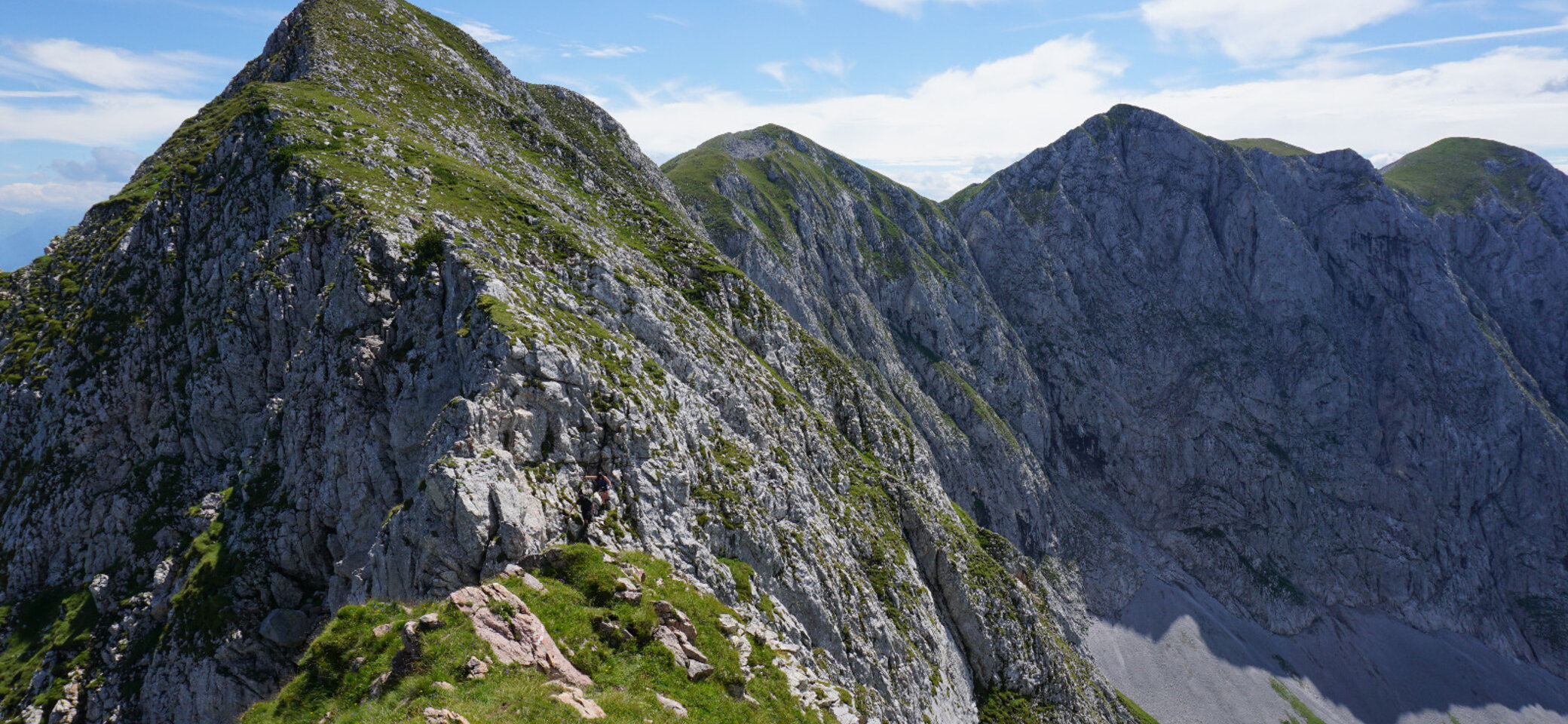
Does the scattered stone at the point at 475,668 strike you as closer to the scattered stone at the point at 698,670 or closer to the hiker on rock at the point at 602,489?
the scattered stone at the point at 698,670

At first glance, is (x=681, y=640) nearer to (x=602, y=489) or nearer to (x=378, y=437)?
(x=602, y=489)

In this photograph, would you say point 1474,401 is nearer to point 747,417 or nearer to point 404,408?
point 747,417

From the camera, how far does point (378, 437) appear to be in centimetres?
3197

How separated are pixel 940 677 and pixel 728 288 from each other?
3602 centimetres

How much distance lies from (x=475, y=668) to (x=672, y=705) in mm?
5284

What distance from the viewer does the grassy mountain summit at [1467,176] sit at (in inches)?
6137

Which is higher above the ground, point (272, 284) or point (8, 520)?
point (272, 284)

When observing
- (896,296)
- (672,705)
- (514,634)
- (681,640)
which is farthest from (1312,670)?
(514,634)

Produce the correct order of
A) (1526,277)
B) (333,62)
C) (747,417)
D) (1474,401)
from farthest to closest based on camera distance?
(1526,277), (1474,401), (333,62), (747,417)

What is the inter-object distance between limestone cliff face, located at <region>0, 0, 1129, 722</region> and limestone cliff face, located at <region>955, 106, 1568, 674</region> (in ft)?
294

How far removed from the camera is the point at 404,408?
31547 mm

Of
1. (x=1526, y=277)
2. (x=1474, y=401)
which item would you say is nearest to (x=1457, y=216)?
(x=1526, y=277)

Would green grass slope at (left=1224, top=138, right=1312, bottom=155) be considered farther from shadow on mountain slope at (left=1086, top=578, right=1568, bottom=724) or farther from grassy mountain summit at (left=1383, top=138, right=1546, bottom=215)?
shadow on mountain slope at (left=1086, top=578, right=1568, bottom=724)

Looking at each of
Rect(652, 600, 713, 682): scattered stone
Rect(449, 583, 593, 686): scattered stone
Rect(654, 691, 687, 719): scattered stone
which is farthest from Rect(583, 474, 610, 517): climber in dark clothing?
Rect(654, 691, 687, 719): scattered stone
